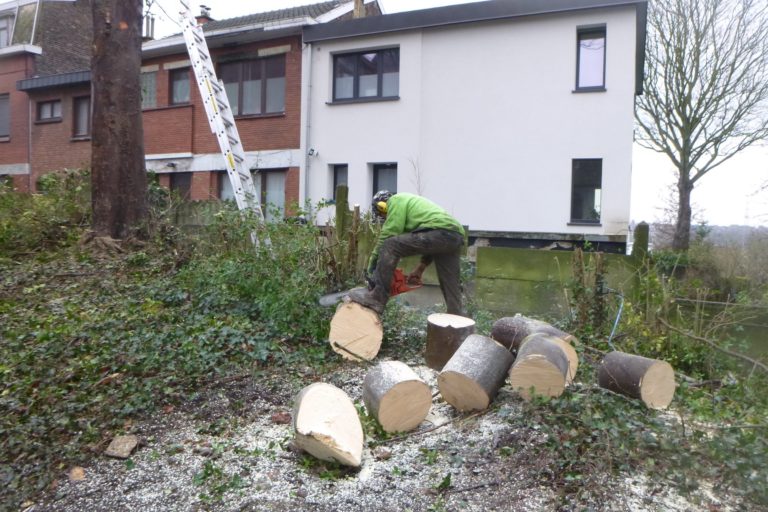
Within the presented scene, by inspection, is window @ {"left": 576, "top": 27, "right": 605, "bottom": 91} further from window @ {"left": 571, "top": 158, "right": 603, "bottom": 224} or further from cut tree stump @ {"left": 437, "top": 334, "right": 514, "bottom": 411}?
cut tree stump @ {"left": 437, "top": 334, "right": 514, "bottom": 411}

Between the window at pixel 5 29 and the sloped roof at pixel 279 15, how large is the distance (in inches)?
456

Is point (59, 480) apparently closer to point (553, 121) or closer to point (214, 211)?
point (214, 211)

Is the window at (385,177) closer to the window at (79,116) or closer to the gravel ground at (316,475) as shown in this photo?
the window at (79,116)

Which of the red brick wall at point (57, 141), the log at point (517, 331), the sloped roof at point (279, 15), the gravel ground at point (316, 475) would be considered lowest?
the gravel ground at point (316, 475)

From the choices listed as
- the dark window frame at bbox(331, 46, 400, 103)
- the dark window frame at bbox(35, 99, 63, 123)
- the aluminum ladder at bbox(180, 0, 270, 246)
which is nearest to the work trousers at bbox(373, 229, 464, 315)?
the aluminum ladder at bbox(180, 0, 270, 246)

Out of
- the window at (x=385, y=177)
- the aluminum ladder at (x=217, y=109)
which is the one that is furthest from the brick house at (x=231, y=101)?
the aluminum ladder at (x=217, y=109)

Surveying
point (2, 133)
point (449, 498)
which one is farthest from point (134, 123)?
point (2, 133)

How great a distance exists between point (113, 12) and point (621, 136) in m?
10.3

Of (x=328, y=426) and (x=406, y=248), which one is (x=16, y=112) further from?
(x=328, y=426)

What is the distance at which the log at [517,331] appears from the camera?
487 centimetres

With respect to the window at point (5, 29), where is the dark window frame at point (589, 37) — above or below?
below

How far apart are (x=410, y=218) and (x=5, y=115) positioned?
23.7 meters

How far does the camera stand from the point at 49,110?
2156cm

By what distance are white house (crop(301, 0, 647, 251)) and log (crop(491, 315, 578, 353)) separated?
28.3 ft
